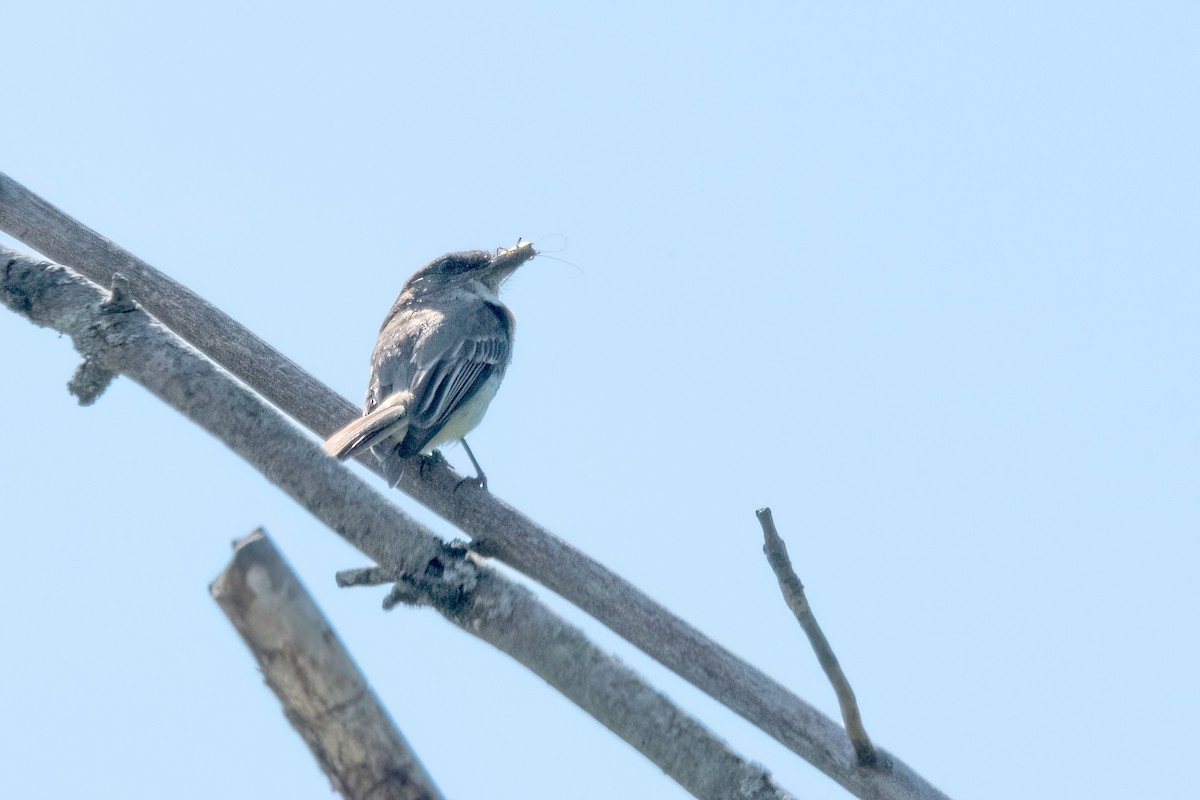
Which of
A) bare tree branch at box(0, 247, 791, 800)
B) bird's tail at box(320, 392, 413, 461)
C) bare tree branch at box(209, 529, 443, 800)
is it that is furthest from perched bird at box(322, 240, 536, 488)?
bare tree branch at box(209, 529, 443, 800)

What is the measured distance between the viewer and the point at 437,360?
873 cm

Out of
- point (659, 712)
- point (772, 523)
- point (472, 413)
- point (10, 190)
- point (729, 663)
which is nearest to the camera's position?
point (659, 712)

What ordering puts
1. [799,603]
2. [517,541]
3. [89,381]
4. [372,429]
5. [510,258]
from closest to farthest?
[799,603] → [89,381] → [517,541] → [372,429] → [510,258]

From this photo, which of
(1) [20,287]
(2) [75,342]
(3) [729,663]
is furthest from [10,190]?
(3) [729,663]

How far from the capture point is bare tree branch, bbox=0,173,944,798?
4.45 meters

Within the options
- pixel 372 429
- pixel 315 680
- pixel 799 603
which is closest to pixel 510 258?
pixel 372 429

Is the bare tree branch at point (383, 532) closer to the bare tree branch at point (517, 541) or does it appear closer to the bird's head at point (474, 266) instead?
the bare tree branch at point (517, 541)

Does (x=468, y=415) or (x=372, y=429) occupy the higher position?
(x=468, y=415)

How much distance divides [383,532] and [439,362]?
14.8 ft

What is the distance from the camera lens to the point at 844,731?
437 centimetres

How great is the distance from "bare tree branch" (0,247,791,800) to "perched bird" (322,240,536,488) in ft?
5.38

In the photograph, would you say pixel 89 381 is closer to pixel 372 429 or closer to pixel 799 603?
pixel 372 429

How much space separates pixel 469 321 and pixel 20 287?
4.56 meters

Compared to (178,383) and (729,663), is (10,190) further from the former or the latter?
(729,663)
